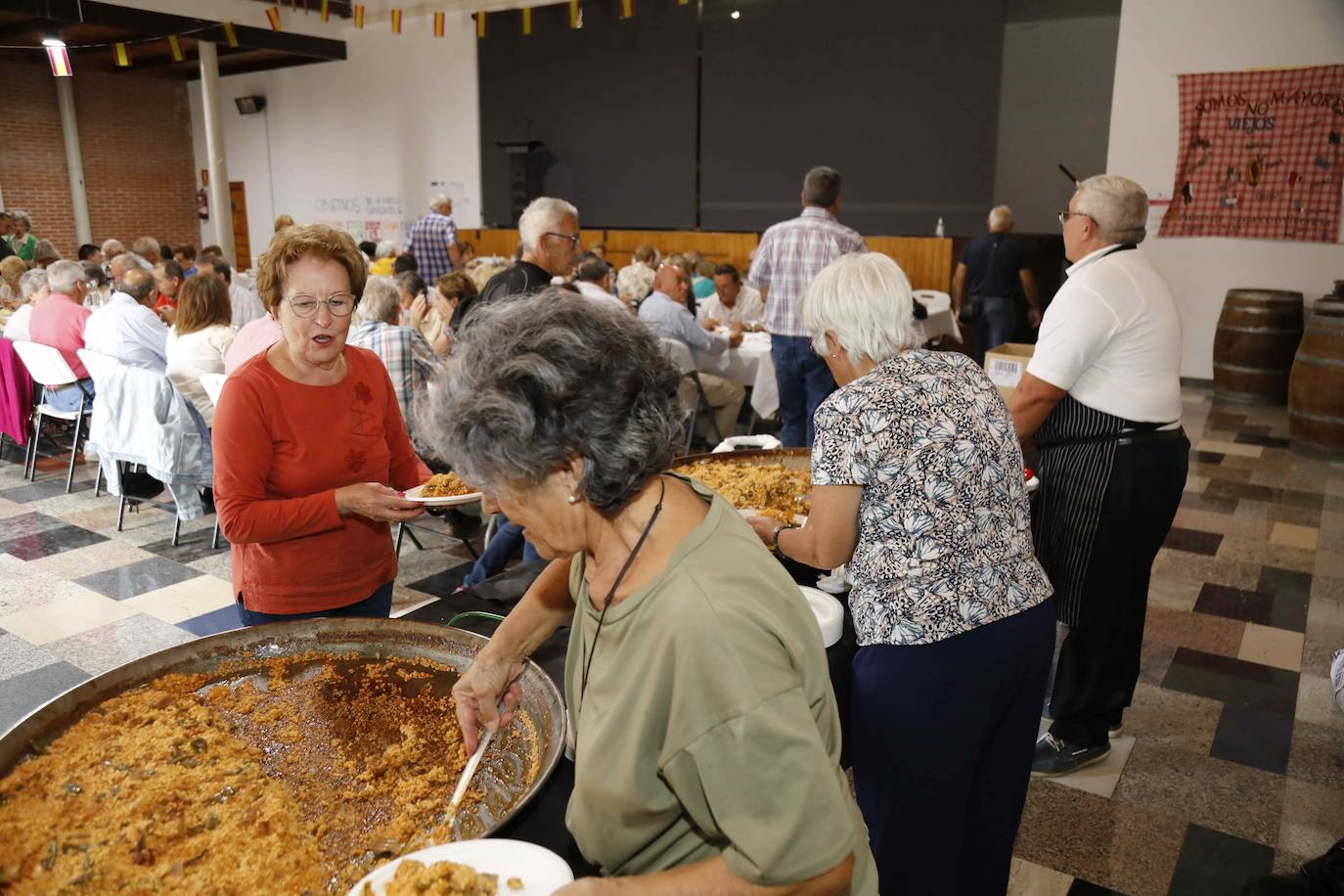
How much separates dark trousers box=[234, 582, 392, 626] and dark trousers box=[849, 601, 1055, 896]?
1.01m

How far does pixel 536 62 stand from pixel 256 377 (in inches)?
457

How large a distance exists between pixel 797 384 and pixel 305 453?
359 centimetres

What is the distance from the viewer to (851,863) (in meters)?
0.92

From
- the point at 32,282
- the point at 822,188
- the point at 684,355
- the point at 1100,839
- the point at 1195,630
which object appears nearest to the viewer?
the point at 1100,839

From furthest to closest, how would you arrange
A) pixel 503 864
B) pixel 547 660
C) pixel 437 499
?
1. pixel 437 499
2. pixel 547 660
3. pixel 503 864

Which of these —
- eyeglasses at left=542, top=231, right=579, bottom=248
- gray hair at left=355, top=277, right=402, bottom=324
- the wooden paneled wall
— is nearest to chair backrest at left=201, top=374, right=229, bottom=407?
gray hair at left=355, top=277, right=402, bottom=324

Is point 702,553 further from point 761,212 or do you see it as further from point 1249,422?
point 761,212

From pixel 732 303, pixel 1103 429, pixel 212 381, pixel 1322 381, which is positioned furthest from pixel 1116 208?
pixel 1322 381

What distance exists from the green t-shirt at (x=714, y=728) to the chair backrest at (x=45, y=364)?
5418 millimetres

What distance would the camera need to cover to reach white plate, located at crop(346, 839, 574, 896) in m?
0.97

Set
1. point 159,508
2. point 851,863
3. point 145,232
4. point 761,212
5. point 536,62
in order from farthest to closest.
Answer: point 145,232, point 536,62, point 761,212, point 159,508, point 851,863

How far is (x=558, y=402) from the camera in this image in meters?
0.94

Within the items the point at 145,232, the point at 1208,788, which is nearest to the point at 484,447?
the point at 1208,788

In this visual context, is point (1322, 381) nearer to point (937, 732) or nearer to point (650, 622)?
point (937, 732)
